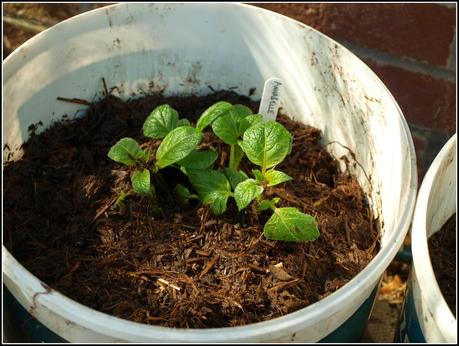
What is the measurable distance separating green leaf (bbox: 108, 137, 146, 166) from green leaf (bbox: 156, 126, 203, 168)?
0.14 ft

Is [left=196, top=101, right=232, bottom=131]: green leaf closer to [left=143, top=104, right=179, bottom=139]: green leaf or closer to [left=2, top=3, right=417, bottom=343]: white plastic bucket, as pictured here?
[left=143, top=104, right=179, bottom=139]: green leaf

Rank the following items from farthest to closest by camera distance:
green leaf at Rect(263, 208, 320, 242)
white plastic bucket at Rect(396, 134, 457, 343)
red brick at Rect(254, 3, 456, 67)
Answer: red brick at Rect(254, 3, 456, 67) → green leaf at Rect(263, 208, 320, 242) → white plastic bucket at Rect(396, 134, 457, 343)

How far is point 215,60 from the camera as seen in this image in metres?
1.35

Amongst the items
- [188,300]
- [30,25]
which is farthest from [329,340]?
[30,25]

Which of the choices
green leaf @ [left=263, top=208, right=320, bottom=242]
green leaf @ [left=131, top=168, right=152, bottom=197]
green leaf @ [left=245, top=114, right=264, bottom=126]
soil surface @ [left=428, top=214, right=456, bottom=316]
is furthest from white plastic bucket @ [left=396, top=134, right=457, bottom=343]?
green leaf @ [left=131, top=168, right=152, bottom=197]

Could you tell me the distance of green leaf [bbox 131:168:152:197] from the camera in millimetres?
1044

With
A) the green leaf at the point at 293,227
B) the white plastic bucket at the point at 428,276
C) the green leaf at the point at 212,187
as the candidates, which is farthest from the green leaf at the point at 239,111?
the white plastic bucket at the point at 428,276

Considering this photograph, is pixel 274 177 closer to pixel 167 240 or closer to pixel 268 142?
pixel 268 142

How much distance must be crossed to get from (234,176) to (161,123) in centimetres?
15

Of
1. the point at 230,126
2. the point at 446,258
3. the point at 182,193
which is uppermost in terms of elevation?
the point at 230,126

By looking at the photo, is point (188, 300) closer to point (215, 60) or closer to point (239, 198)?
point (239, 198)

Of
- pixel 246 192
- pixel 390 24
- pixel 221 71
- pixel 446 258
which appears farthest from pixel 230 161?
pixel 390 24

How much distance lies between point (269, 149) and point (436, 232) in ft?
1.19

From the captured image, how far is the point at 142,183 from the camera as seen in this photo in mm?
1048
